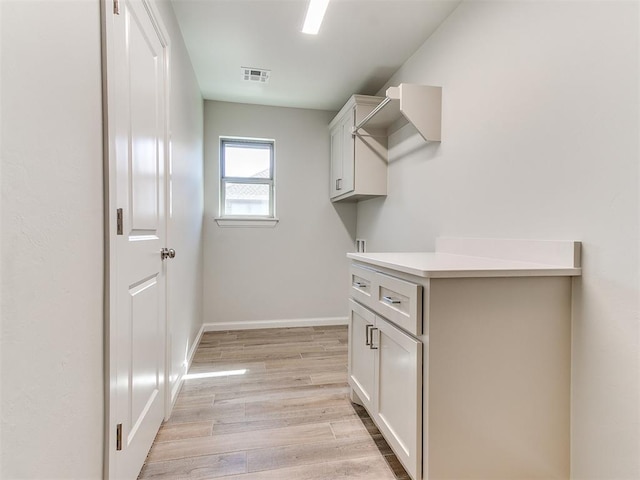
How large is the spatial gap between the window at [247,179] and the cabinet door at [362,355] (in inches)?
76.8

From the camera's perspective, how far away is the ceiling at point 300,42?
196 cm

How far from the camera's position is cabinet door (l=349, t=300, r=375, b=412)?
163 centimetres

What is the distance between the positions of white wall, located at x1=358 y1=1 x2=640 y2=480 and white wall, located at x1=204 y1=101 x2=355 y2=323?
1841 millimetres

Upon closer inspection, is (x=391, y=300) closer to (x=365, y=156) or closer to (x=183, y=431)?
(x=183, y=431)

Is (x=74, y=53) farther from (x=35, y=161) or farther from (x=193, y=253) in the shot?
(x=193, y=253)

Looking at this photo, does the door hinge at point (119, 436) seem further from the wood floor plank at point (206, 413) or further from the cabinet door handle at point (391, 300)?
the cabinet door handle at point (391, 300)

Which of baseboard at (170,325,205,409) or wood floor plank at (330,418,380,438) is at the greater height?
baseboard at (170,325,205,409)

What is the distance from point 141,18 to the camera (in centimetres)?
137

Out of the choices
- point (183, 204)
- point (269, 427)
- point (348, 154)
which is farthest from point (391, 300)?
point (348, 154)

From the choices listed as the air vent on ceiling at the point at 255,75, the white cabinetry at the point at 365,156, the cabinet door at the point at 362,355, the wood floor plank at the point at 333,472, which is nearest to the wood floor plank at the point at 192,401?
the wood floor plank at the point at 333,472

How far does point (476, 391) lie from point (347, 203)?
2678mm

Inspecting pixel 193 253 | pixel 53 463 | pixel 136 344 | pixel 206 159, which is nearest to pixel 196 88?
pixel 206 159

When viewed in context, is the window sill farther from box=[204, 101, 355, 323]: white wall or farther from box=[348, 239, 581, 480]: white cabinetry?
box=[348, 239, 581, 480]: white cabinetry

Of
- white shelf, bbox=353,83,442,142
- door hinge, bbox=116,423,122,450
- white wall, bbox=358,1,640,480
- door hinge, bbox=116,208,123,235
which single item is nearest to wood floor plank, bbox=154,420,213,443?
door hinge, bbox=116,423,122,450
